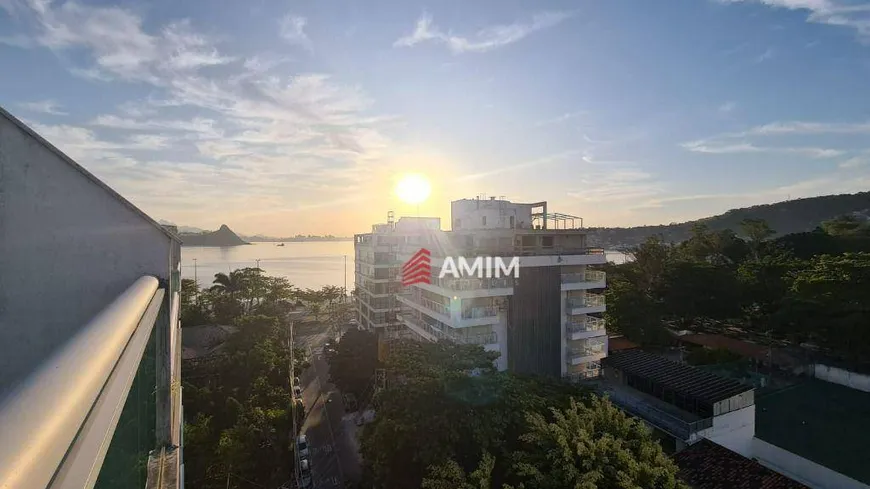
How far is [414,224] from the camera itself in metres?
31.7

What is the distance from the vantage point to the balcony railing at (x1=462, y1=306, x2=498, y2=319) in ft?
52.6

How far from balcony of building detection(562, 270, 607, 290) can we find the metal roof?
10.9ft

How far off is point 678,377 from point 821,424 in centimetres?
528

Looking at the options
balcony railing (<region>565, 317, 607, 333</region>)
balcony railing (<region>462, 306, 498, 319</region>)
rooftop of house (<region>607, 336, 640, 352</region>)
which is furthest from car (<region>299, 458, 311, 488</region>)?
rooftop of house (<region>607, 336, 640, 352</region>)

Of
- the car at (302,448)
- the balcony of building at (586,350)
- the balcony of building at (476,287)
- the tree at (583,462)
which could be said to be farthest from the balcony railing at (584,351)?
the car at (302,448)

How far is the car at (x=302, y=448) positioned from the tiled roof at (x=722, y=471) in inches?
450

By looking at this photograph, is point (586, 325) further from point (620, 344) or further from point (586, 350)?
point (620, 344)

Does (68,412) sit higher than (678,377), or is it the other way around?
(68,412)

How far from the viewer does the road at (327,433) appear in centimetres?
1366

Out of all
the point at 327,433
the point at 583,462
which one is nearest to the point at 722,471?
the point at 583,462

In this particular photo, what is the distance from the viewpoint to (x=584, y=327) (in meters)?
18.4

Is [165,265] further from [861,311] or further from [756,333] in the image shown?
[756,333]

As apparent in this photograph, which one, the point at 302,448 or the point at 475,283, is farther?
the point at 475,283

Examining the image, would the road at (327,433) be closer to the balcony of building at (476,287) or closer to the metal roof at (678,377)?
the balcony of building at (476,287)
